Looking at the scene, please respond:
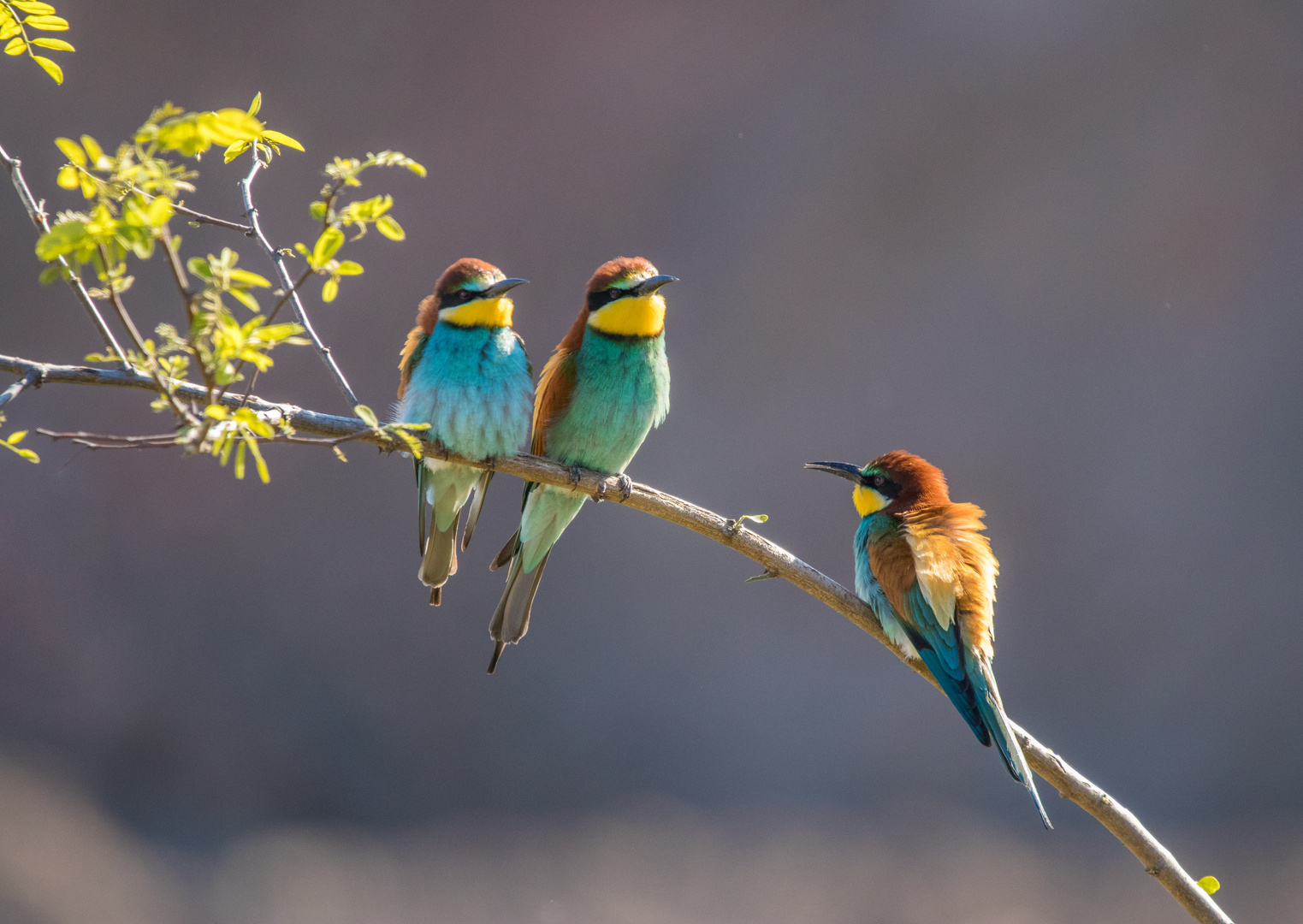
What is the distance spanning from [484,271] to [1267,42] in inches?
148

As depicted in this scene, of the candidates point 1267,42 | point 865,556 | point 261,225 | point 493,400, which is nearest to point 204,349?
point 493,400

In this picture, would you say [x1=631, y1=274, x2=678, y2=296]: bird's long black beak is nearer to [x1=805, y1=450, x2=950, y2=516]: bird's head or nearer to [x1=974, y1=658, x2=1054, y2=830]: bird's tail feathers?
[x1=805, y1=450, x2=950, y2=516]: bird's head

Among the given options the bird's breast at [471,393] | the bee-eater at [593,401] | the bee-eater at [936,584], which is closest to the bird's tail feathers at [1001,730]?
the bee-eater at [936,584]

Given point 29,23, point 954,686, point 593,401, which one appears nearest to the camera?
point 29,23

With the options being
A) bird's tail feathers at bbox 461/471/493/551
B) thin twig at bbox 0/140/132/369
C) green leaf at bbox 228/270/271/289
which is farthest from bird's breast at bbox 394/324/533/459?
green leaf at bbox 228/270/271/289

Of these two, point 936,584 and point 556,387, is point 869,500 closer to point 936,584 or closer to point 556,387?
point 936,584

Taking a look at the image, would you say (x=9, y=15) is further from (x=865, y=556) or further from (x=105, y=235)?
(x=865, y=556)

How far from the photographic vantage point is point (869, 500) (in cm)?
188

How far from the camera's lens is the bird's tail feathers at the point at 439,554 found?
185cm

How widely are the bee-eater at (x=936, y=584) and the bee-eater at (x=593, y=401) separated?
1.44ft

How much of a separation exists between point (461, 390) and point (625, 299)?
323 millimetres

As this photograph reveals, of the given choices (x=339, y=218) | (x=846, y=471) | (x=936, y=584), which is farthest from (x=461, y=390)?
(x=339, y=218)

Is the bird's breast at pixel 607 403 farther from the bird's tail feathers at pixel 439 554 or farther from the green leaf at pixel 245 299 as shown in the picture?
the green leaf at pixel 245 299

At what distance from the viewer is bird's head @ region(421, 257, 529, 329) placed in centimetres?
179
